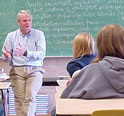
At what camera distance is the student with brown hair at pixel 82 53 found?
2605mm

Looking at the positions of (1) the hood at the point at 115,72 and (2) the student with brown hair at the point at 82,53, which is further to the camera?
(2) the student with brown hair at the point at 82,53

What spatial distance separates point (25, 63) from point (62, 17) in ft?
3.68

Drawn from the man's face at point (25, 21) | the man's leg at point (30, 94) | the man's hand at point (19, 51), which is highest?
the man's face at point (25, 21)

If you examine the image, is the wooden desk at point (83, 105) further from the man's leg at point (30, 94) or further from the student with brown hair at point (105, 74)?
the man's leg at point (30, 94)

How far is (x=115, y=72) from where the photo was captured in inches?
71.4

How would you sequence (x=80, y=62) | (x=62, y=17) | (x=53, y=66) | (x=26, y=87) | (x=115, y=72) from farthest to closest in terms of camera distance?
(x=53, y=66)
(x=62, y=17)
(x=26, y=87)
(x=80, y=62)
(x=115, y=72)

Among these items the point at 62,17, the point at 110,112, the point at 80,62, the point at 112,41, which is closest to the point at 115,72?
the point at 112,41

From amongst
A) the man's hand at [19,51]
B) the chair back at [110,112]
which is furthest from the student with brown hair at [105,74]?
the man's hand at [19,51]

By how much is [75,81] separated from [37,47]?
5.99 ft

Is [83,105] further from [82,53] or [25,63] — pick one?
[25,63]

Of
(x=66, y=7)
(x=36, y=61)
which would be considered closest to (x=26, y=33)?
(x=36, y=61)

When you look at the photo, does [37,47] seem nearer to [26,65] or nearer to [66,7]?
[26,65]

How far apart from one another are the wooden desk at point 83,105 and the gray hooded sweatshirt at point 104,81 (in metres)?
0.06

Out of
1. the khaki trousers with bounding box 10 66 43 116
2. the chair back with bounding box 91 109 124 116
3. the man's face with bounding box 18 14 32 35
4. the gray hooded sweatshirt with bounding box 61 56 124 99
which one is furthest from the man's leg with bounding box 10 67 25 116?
the chair back with bounding box 91 109 124 116
